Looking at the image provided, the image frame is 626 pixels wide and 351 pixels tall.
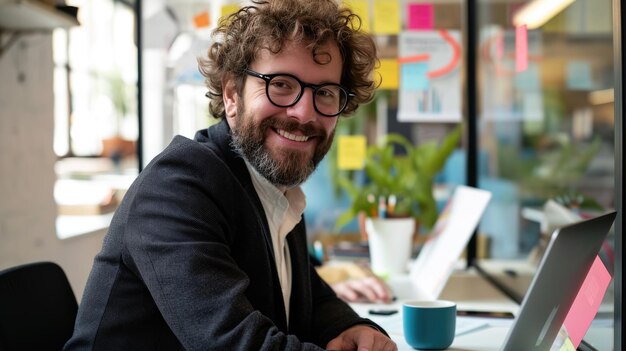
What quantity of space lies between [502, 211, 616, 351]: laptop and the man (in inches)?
11.8

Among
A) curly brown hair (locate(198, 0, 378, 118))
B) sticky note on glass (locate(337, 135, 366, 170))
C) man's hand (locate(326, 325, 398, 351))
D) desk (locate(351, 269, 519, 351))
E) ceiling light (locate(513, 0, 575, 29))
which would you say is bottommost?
desk (locate(351, 269, 519, 351))

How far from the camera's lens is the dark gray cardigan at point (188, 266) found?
3.17 ft

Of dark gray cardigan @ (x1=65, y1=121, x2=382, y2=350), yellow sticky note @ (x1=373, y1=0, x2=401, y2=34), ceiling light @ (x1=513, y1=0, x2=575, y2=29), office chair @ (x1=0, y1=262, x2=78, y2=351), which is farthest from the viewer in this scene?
yellow sticky note @ (x1=373, y1=0, x2=401, y2=34)

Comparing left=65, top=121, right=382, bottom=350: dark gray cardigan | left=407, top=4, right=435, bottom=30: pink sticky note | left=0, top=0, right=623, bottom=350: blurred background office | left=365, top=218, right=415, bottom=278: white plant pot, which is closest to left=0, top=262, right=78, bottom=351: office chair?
left=65, top=121, right=382, bottom=350: dark gray cardigan

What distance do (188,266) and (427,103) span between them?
5.84ft

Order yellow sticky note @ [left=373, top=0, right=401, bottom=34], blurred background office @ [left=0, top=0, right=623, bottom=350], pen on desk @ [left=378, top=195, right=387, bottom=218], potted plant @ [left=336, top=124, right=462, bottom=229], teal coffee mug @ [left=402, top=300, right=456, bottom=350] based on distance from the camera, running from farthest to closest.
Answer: yellow sticky note @ [left=373, top=0, right=401, bottom=34], potted plant @ [left=336, top=124, right=462, bottom=229], pen on desk @ [left=378, top=195, right=387, bottom=218], blurred background office @ [left=0, top=0, right=623, bottom=350], teal coffee mug @ [left=402, top=300, right=456, bottom=350]

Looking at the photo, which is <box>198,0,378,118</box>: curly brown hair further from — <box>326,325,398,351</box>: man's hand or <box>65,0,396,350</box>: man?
<box>326,325,398,351</box>: man's hand

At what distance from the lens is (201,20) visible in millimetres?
2582

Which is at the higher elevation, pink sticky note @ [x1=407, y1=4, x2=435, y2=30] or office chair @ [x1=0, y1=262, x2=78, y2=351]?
pink sticky note @ [x1=407, y1=4, x2=435, y2=30]

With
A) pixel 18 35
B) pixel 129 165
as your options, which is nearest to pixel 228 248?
pixel 18 35

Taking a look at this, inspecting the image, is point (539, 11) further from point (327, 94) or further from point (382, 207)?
point (327, 94)

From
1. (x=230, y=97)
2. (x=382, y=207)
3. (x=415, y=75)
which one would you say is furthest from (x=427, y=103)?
(x=230, y=97)

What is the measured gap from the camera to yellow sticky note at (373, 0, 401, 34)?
2.55m

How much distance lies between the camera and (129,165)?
6.74 m
